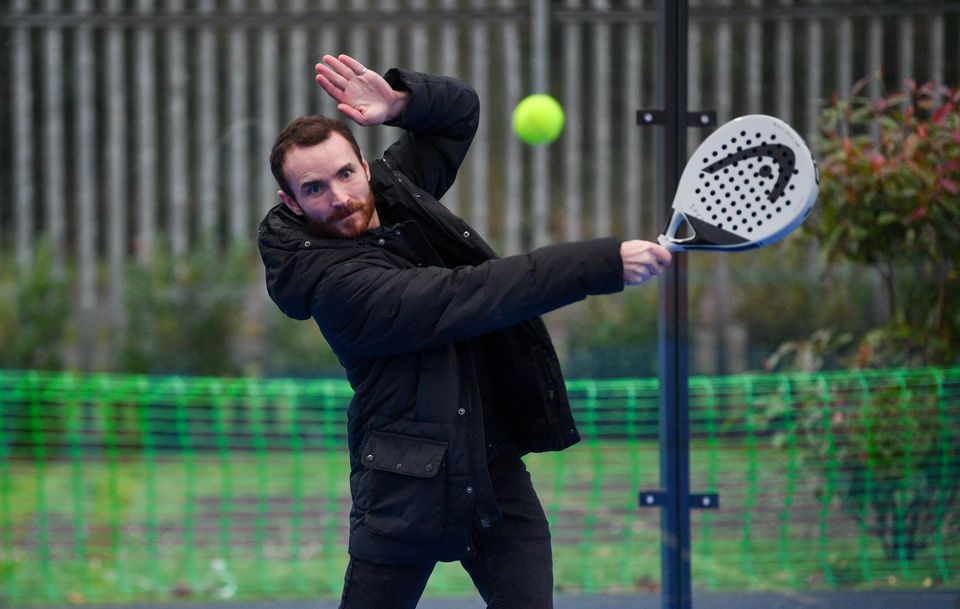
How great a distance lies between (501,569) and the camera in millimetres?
2096

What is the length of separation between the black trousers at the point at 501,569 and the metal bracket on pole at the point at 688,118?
0.87 m

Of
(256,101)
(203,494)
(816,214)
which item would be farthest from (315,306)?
(256,101)

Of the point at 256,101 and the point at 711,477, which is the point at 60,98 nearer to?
the point at 256,101

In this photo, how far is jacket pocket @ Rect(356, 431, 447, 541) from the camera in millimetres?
1979

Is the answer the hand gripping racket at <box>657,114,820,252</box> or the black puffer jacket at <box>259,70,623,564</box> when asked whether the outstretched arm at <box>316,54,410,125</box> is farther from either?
the hand gripping racket at <box>657,114,820,252</box>

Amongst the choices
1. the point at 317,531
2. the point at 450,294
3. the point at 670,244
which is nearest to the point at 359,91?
the point at 450,294

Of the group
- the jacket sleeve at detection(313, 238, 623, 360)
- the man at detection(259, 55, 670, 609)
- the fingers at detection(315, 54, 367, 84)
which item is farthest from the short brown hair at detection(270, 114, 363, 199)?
the jacket sleeve at detection(313, 238, 623, 360)

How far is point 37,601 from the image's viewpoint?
372 cm

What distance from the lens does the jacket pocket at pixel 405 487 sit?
1.98 metres

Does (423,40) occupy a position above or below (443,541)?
above

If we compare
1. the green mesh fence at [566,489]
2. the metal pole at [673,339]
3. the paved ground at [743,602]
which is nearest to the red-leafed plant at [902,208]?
the green mesh fence at [566,489]

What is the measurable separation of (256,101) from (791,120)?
102 inches

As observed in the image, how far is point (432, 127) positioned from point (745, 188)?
66 centimetres

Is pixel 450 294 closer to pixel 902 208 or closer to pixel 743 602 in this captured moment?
pixel 743 602
